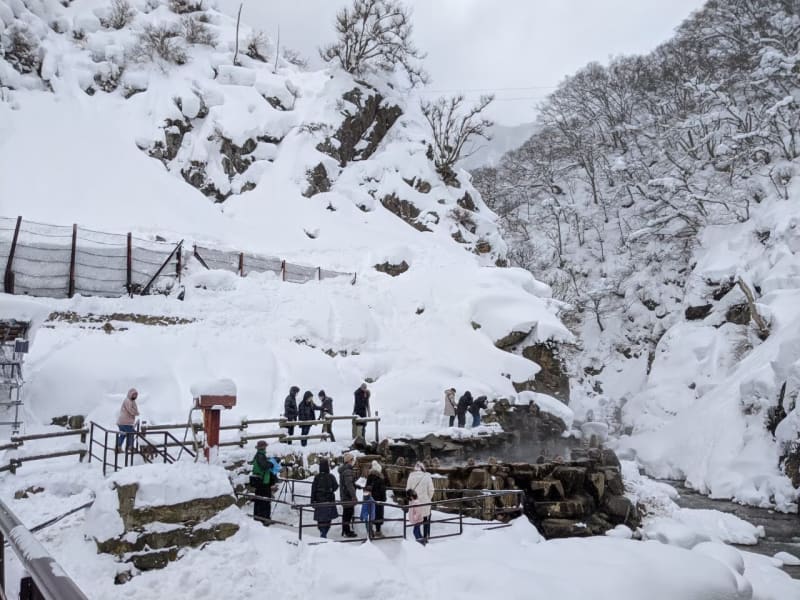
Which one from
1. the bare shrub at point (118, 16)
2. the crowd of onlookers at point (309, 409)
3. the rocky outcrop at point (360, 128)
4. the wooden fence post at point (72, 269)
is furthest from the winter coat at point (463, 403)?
the bare shrub at point (118, 16)

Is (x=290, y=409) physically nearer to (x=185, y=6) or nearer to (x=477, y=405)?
(x=477, y=405)

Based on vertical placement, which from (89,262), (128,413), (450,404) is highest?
(89,262)

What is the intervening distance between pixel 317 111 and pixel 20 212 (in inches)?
775

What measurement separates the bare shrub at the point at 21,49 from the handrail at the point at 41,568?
38250 mm

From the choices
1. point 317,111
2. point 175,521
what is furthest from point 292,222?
point 175,521

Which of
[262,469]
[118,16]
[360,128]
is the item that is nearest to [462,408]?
[262,469]

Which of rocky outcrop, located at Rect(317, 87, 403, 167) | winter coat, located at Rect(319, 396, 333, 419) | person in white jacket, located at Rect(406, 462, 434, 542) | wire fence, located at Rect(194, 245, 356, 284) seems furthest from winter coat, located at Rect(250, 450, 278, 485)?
rocky outcrop, located at Rect(317, 87, 403, 167)

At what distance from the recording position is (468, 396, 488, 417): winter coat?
1928cm

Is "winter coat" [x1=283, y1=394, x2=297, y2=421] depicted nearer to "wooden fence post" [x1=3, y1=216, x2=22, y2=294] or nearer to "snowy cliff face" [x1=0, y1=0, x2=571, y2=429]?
"snowy cliff face" [x1=0, y1=0, x2=571, y2=429]

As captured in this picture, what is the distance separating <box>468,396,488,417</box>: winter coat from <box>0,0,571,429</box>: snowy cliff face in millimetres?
1345

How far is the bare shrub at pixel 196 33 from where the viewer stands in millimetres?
40156

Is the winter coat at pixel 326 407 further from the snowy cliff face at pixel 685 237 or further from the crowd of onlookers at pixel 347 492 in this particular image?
the snowy cliff face at pixel 685 237

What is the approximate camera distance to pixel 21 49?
1275 inches

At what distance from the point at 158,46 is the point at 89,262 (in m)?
23.3
